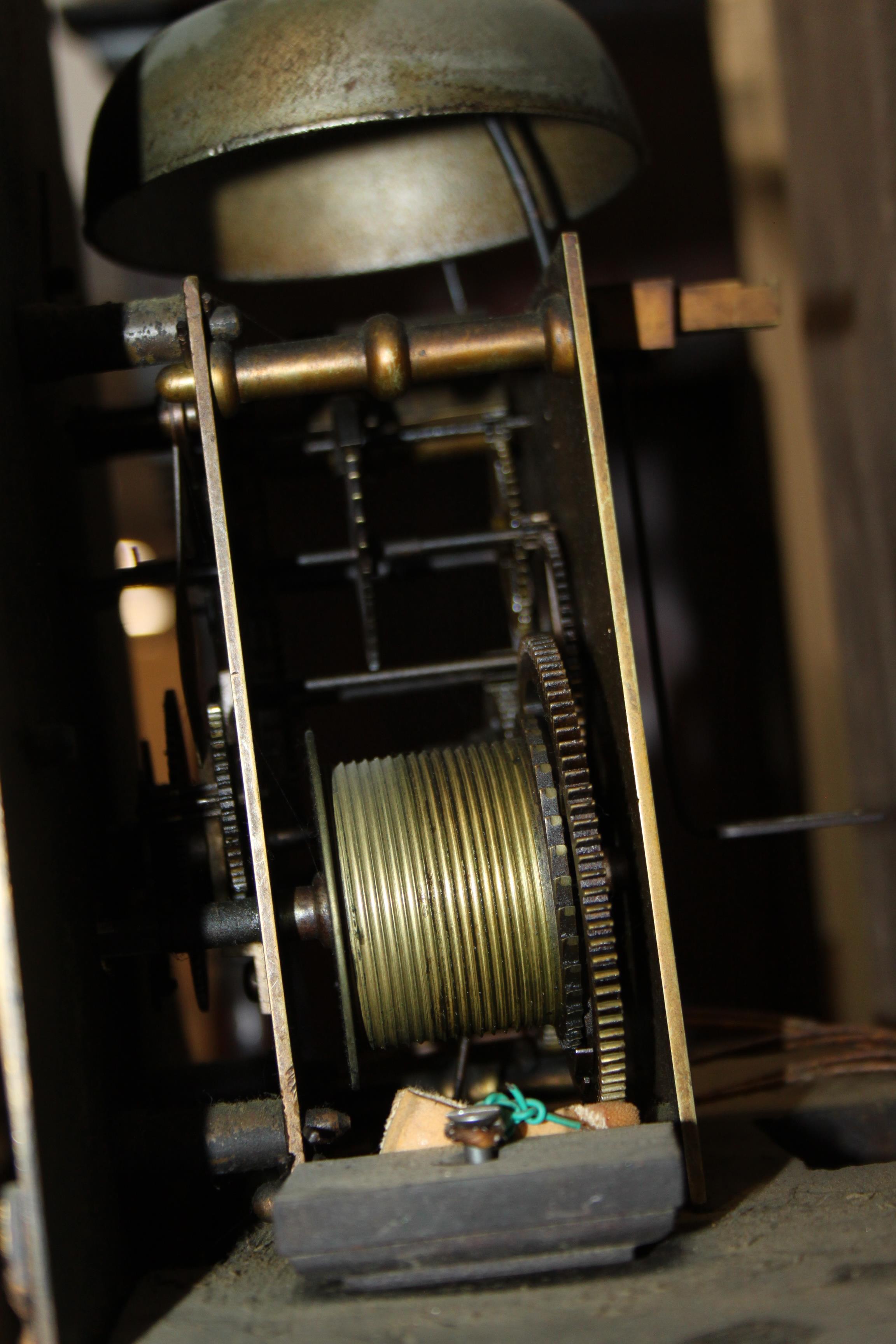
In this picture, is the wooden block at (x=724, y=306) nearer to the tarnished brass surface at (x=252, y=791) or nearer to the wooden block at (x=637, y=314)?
the wooden block at (x=637, y=314)

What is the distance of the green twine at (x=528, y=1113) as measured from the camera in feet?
3.73

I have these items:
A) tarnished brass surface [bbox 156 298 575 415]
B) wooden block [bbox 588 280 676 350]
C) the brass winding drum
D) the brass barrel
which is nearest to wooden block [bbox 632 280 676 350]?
wooden block [bbox 588 280 676 350]

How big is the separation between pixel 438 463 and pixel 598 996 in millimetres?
1297

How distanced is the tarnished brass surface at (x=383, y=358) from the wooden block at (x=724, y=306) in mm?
312

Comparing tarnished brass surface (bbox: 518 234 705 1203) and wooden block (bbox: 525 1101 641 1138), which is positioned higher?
tarnished brass surface (bbox: 518 234 705 1203)

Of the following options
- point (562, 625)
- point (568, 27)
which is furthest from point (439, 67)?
point (562, 625)

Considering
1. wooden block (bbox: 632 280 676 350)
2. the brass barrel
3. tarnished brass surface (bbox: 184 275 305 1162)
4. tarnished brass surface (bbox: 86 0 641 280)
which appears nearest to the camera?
tarnished brass surface (bbox: 184 275 305 1162)

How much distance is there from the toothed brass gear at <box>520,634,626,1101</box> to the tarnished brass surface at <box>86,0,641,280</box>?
0.67 metres

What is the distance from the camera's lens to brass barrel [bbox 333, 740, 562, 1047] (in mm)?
1211

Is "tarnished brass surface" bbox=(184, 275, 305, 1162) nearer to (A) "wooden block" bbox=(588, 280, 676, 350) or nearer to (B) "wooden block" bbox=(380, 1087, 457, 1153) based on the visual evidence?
(B) "wooden block" bbox=(380, 1087, 457, 1153)

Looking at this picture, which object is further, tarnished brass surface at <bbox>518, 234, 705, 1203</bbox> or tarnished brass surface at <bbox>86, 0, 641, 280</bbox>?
tarnished brass surface at <bbox>86, 0, 641, 280</bbox>

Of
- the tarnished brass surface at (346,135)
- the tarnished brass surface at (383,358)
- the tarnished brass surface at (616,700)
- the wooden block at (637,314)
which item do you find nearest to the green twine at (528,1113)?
the tarnished brass surface at (616,700)

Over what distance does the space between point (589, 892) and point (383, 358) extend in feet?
1.93

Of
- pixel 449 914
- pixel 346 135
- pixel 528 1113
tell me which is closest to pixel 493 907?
pixel 449 914
